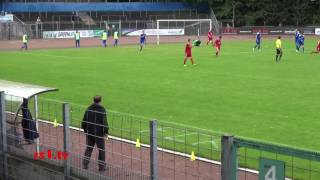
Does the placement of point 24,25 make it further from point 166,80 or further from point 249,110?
point 249,110

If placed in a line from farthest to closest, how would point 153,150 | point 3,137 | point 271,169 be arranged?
point 3,137 → point 153,150 → point 271,169

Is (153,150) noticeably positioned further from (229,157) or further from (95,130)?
(95,130)

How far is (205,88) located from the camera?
25203mm

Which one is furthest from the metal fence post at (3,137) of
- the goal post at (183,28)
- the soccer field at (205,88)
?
the goal post at (183,28)

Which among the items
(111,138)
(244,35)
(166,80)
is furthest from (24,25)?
(111,138)

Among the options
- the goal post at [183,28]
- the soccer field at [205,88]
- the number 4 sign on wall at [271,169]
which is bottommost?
the soccer field at [205,88]

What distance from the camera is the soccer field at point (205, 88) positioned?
55.8ft


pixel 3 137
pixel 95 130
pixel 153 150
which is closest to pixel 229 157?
pixel 153 150

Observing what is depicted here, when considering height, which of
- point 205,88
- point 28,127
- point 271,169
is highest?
point 271,169

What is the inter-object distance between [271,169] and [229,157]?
687mm

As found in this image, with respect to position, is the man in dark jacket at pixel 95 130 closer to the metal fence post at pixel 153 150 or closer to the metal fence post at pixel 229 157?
the metal fence post at pixel 153 150

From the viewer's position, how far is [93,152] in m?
10.1

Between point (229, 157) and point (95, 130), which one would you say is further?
point (95, 130)

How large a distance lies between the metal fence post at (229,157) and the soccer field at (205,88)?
25.5 feet
